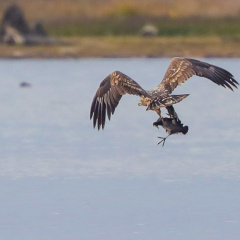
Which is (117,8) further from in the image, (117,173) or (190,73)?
(190,73)

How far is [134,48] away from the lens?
97.9ft

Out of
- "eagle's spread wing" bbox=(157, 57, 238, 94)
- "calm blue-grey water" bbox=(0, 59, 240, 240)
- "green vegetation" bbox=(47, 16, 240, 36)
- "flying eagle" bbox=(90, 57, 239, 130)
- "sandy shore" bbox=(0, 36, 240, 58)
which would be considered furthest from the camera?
"green vegetation" bbox=(47, 16, 240, 36)

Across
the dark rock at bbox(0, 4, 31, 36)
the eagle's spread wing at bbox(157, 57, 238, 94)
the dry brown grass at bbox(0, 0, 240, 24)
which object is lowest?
the eagle's spread wing at bbox(157, 57, 238, 94)

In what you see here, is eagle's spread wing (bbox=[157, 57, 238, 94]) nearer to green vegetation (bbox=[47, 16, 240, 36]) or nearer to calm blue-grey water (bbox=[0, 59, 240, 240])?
calm blue-grey water (bbox=[0, 59, 240, 240])

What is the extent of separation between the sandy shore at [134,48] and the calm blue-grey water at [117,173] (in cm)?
793

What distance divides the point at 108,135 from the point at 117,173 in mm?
3038

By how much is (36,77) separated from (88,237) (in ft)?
51.1

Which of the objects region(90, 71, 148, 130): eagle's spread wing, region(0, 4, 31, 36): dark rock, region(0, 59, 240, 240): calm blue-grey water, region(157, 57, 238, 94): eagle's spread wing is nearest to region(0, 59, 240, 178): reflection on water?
region(0, 59, 240, 240): calm blue-grey water

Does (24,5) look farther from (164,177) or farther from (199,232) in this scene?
(199,232)

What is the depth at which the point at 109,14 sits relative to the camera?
37.8m

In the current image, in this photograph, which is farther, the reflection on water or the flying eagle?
the reflection on water

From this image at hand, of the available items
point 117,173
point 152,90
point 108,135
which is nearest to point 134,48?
point 108,135

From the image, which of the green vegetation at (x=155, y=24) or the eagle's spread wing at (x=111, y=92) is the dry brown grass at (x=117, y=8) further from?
the eagle's spread wing at (x=111, y=92)

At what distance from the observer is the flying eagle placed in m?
11.3
